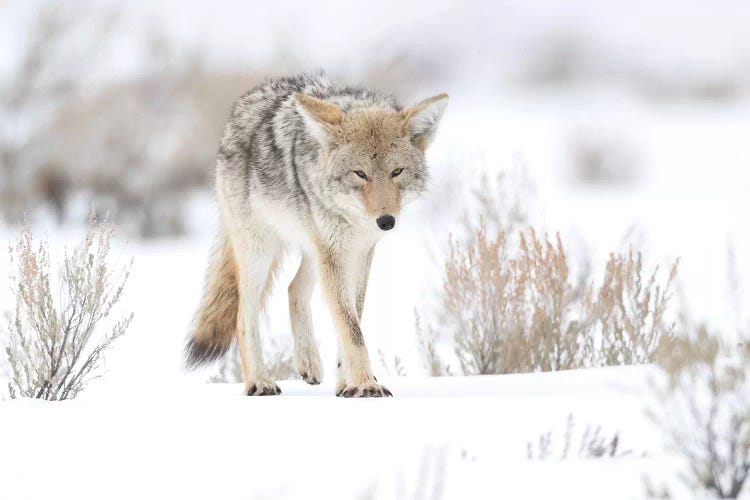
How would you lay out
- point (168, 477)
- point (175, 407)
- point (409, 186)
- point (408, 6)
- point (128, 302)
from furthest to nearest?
point (408, 6)
point (128, 302)
point (409, 186)
point (175, 407)
point (168, 477)

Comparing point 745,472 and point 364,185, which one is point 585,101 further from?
point 745,472

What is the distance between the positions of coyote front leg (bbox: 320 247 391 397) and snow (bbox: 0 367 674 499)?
195 millimetres

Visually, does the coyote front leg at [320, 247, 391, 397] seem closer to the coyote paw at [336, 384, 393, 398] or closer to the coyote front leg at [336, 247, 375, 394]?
the coyote paw at [336, 384, 393, 398]

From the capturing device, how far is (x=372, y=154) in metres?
4.73

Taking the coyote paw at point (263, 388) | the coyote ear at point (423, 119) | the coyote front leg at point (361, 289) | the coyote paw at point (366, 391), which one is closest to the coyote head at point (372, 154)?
the coyote ear at point (423, 119)

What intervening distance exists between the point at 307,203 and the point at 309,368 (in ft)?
3.13

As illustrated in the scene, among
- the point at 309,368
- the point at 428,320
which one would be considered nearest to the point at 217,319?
the point at 309,368

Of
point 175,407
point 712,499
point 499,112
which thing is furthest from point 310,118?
point 499,112

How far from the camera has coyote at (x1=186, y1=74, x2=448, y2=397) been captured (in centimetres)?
474

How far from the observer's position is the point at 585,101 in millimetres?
23484

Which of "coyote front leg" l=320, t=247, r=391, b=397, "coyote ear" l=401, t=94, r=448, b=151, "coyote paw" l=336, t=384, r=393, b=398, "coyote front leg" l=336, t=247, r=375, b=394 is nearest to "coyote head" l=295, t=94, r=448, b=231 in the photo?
"coyote ear" l=401, t=94, r=448, b=151

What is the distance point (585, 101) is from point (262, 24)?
9.92 meters

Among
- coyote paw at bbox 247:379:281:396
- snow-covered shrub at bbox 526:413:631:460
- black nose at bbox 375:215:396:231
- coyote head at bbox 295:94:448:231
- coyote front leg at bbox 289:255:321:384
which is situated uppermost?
coyote head at bbox 295:94:448:231

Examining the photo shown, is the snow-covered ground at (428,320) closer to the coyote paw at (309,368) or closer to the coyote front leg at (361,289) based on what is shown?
the coyote front leg at (361,289)
